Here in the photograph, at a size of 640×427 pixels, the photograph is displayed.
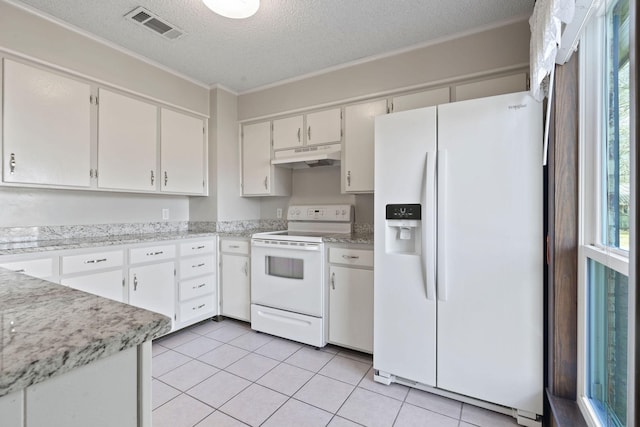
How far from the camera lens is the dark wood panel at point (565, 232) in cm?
146

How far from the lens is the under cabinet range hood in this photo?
2893 millimetres

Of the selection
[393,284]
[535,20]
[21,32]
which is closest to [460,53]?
[535,20]

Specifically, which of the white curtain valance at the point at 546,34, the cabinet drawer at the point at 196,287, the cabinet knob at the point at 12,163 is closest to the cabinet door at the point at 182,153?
the cabinet drawer at the point at 196,287

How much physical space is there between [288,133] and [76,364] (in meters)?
2.91

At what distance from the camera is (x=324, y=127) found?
9.74 ft

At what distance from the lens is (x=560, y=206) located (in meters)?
1.49

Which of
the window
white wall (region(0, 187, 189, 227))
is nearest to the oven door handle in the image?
white wall (region(0, 187, 189, 227))

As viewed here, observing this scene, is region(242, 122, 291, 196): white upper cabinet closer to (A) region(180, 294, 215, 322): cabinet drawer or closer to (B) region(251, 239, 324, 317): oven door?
(B) region(251, 239, 324, 317): oven door

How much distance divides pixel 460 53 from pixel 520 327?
199cm

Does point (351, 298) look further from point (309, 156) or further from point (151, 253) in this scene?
point (151, 253)

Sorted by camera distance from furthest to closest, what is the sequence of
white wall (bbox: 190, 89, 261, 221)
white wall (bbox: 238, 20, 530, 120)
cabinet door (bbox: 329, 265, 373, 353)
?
white wall (bbox: 190, 89, 261, 221)
cabinet door (bbox: 329, 265, 373, 353)
white wall (bbox: 238, 20, 530, 120)

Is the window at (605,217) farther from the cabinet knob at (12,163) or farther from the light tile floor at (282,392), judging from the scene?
the cabinet knob at (12,163)

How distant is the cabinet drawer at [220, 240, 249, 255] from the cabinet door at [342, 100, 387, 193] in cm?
111

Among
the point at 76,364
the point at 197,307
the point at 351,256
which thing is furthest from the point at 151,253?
the point at 76,364
